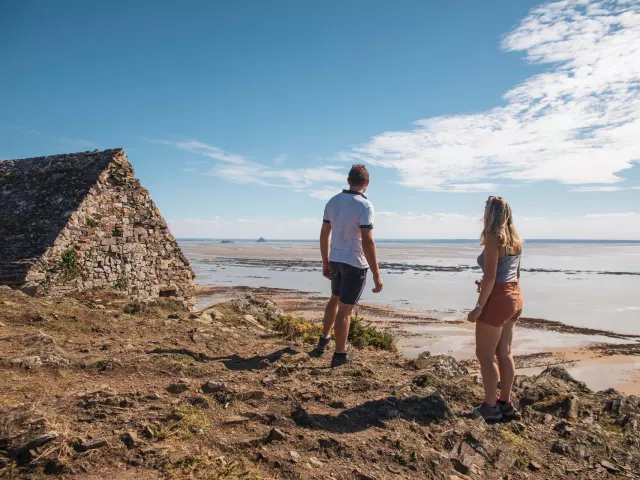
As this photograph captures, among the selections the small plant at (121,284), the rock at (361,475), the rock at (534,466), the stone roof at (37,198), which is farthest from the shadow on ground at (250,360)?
the stone roof at (37,198)

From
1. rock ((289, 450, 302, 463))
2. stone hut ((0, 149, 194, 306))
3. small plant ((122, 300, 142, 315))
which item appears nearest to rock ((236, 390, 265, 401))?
rock ((289, 450, 302, 463))

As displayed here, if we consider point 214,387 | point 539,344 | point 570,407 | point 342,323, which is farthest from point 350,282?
point 539,344

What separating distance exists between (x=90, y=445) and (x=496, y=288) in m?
4.15

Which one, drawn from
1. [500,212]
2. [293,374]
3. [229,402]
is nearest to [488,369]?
[500,212]

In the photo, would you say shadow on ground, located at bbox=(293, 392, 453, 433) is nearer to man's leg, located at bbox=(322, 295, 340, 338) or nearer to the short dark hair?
man's leg, located at bbox=(322, 295, 340, 338)

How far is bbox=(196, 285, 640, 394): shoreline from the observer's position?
13.1 m

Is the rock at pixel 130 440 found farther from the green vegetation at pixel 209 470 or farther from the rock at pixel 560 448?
the rock at pixel 560 448

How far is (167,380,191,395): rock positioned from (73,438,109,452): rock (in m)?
1.22

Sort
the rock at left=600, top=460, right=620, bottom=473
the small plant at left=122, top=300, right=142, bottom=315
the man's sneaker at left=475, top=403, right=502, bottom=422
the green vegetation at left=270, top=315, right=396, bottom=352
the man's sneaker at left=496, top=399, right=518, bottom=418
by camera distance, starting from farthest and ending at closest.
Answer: the green vegetation at left=270, top=315, right=396, bottom=352 → the small plant at left=122, top=300, right=142, bottom=315 → the man's sneaker at left=496, top=399, right=518, bottom=418 → the man's sneaker at left=475, top=403, right=502, bottom=422 → the rock at left=600, top=460, right=620, bottom=473

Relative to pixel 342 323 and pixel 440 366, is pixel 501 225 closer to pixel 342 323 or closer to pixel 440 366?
pixel 342 323

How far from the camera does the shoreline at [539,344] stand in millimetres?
13052

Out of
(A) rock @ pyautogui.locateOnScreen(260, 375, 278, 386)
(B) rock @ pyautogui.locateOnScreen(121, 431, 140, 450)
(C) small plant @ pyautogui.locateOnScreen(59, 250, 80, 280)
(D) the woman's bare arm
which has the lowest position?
(A) rock @ pyautogui.locateOnScreen(260, 375, 278, 386)

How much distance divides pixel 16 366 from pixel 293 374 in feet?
10.5

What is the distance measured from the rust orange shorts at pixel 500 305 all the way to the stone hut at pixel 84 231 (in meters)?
8.54
